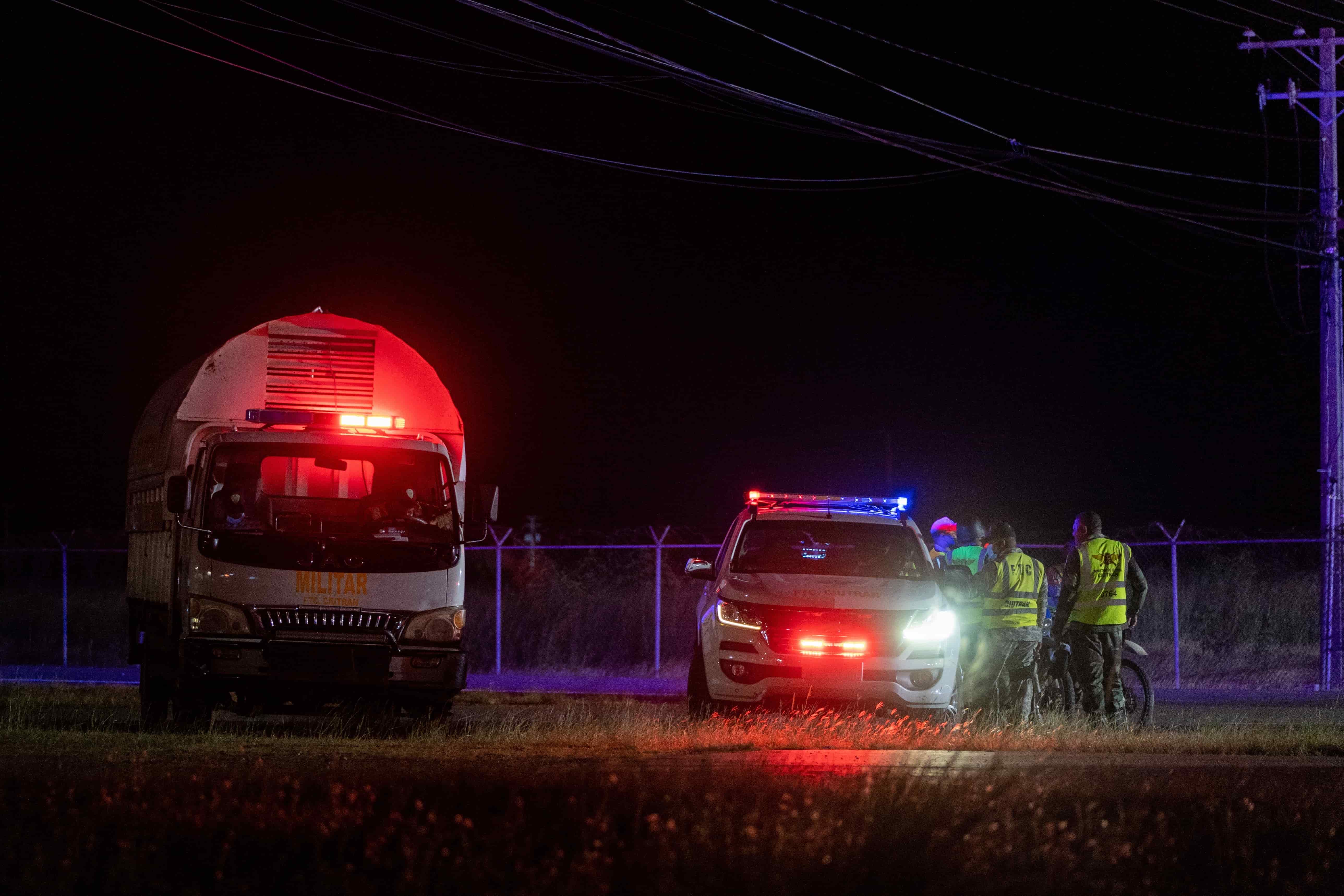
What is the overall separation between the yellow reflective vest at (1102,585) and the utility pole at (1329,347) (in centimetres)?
750

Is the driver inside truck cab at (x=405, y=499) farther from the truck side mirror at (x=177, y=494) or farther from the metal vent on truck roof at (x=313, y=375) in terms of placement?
the truck side mirror at (x=177, y=494)

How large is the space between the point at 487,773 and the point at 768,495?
4850 millimetres

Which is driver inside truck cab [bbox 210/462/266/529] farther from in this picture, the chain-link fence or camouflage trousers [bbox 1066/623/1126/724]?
camouflage trousers [bbox 1066/623/1126/724]

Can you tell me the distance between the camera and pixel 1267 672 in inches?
802

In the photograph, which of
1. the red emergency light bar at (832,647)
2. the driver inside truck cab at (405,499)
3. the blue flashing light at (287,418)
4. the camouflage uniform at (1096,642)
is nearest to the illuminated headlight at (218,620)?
the driver inside truck cab at (405,499)

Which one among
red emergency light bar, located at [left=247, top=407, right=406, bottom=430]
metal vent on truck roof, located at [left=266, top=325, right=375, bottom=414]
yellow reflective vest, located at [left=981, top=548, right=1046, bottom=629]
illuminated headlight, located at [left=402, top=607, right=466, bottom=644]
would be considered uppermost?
metal vent on truck roof, located at [left=266, top=325, right=375, bottom=414]

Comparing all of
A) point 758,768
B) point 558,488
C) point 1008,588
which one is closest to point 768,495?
point 1008,588

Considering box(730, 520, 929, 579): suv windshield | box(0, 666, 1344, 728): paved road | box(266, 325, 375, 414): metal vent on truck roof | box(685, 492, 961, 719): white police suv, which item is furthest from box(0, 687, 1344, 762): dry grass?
box(266, 325, 375, 414): metal vent on truck roof

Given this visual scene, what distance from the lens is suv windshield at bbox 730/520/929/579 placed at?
1298 cm

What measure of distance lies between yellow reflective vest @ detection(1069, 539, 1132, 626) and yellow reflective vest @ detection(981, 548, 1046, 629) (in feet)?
1.19

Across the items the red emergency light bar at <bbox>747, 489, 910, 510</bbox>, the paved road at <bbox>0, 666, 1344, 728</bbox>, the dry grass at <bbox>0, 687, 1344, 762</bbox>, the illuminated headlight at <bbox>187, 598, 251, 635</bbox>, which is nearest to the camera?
the dry grass at <bbox>0, 687, 1344, 762</bbox>

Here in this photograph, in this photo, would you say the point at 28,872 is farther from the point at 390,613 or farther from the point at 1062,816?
the point at 390,613

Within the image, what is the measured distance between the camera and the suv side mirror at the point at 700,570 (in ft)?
41.6

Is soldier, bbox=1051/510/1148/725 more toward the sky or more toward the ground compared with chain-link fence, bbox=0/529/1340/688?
more toward the sky
